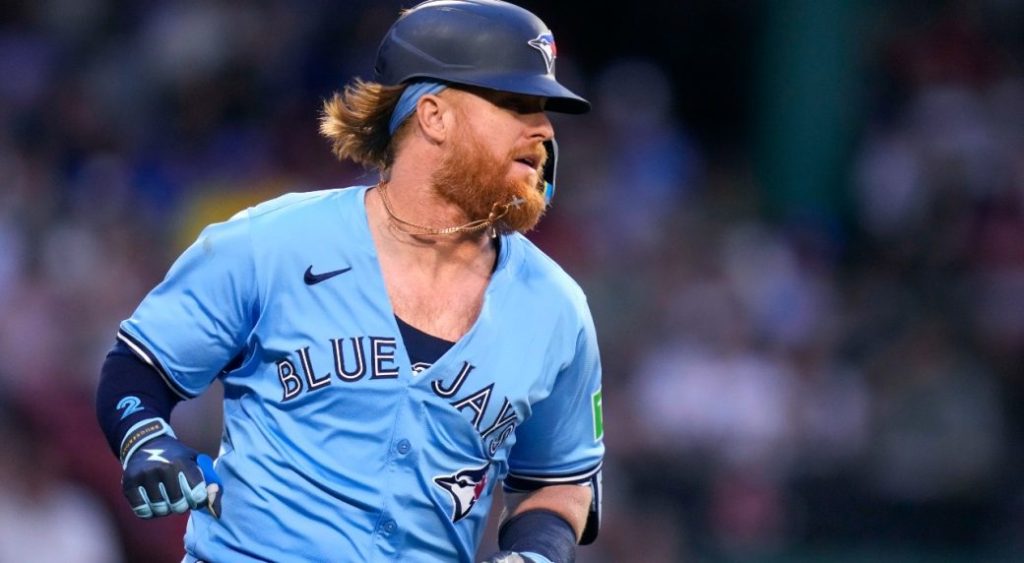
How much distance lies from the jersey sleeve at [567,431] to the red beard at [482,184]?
31 cm

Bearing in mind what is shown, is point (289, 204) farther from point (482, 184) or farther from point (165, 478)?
point (165, 478)

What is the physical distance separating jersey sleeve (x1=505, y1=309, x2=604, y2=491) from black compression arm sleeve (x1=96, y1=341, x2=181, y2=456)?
796mm

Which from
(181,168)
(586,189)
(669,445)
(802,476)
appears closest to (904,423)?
(802,476)

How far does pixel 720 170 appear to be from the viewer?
10.1m

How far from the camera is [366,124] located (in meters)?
3.58

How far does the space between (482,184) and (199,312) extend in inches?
25.3

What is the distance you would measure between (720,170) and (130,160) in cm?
360

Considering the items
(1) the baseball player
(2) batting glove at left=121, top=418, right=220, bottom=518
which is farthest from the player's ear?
(2) batting glove at left=121, top=418, right=220, bottom=518

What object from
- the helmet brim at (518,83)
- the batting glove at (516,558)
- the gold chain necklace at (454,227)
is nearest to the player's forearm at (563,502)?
the batting glove at (516,558)

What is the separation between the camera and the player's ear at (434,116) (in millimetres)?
3436

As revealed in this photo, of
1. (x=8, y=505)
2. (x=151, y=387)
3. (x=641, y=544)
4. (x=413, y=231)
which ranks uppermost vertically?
(x=413, y=231)

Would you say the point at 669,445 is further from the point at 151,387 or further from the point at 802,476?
the point at 151,387

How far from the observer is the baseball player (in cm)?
330

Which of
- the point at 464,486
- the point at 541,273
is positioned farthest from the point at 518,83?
the point at 464,486
